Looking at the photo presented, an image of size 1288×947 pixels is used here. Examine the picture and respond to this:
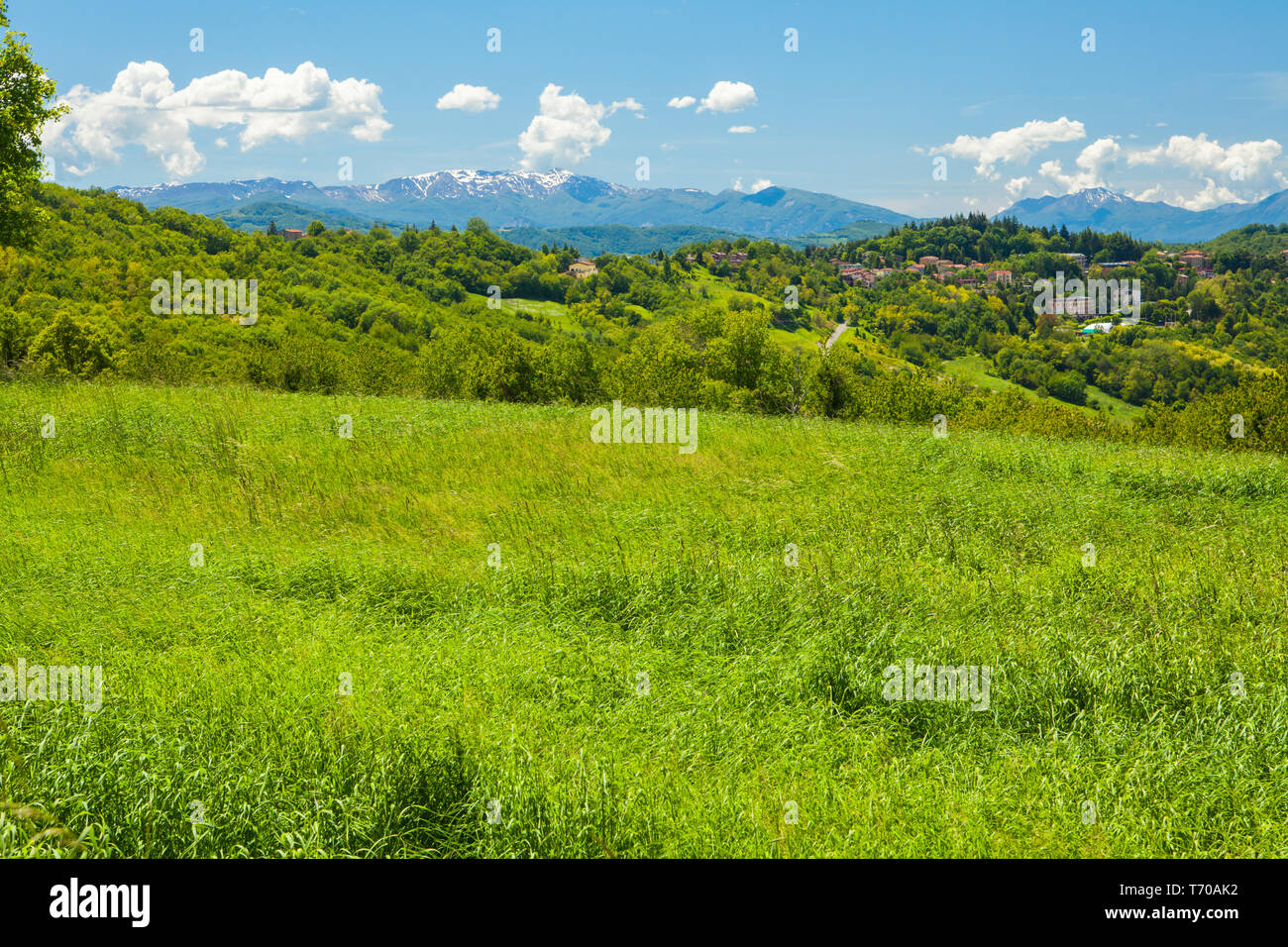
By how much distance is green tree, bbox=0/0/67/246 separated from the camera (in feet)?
57.1

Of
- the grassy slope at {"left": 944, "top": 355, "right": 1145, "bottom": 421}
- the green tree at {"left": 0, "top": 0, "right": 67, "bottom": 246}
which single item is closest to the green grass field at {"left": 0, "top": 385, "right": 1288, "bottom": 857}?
the green tree at {"left": 0, "top": 0, "right": 67, "bottom": 246}

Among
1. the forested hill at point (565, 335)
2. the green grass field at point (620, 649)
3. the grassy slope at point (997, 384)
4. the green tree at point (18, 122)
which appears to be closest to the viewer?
the green grass field at point (620, 649)

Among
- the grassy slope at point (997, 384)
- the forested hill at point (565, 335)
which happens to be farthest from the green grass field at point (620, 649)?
the grassy slope at point (997, 384)

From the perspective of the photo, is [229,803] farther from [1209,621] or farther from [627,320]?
[627,320]

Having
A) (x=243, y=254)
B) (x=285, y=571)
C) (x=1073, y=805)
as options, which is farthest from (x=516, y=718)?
(x=243, y=254)

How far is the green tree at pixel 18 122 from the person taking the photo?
57.1 feet

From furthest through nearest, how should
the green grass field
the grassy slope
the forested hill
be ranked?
the grassy slope, the forested hill, the green grass field

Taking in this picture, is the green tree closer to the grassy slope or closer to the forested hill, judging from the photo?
the forested hill

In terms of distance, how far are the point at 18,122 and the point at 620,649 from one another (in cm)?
2047

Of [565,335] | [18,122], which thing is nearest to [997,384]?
[565,335]

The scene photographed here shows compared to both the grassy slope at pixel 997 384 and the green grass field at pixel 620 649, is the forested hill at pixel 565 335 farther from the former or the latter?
the green grass field at pixel 620 649

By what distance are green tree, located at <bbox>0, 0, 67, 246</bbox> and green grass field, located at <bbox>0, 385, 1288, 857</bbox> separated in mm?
6570

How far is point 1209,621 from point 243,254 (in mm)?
143921

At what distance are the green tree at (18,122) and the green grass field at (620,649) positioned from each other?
6570mm
